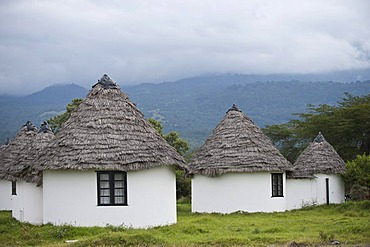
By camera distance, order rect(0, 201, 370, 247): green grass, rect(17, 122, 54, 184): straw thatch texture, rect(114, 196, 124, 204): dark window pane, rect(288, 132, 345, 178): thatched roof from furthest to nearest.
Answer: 1. rect(288, 132, 345, 178): thatched roof
2. rect(17, 122, 54, 184): straw thatch texture
3. rect(114, 196, 124, 204): dark window pane
4. rect(0, 201, 370, 247): green grass

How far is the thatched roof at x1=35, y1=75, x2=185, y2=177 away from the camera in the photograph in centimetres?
2022

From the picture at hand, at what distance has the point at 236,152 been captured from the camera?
93.7 ft

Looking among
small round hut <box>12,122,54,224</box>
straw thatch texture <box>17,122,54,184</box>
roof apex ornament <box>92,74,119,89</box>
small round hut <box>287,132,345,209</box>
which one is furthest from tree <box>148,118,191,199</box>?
roof apex ornament <box>92,74,119,89</box>

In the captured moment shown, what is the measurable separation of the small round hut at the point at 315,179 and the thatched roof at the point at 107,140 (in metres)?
10.3

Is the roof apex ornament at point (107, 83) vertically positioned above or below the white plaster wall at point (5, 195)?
above

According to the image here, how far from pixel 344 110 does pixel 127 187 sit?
2578 cm

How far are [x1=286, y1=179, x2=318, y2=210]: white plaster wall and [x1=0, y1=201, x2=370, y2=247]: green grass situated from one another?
454cm

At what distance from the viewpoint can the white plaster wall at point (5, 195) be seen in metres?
33.2

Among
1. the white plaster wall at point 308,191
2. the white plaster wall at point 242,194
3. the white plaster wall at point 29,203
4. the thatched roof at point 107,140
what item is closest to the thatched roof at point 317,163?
the white plaster wall at point 308,191

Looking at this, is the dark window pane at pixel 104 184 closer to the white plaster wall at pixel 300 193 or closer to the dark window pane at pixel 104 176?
the dark window pane at pixel 104 176

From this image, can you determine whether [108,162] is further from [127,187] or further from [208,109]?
[208,109]

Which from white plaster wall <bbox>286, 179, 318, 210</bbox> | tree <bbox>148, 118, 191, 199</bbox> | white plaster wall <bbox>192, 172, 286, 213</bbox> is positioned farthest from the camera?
tree <bbox>148, 118, 191, 199</bbox>

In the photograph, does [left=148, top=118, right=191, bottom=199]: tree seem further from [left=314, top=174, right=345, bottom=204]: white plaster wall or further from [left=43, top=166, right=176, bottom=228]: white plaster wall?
[left=43, top=166, right=176, bottom=228]: white plaster wall

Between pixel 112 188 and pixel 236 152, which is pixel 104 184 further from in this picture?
pixel 236 152
